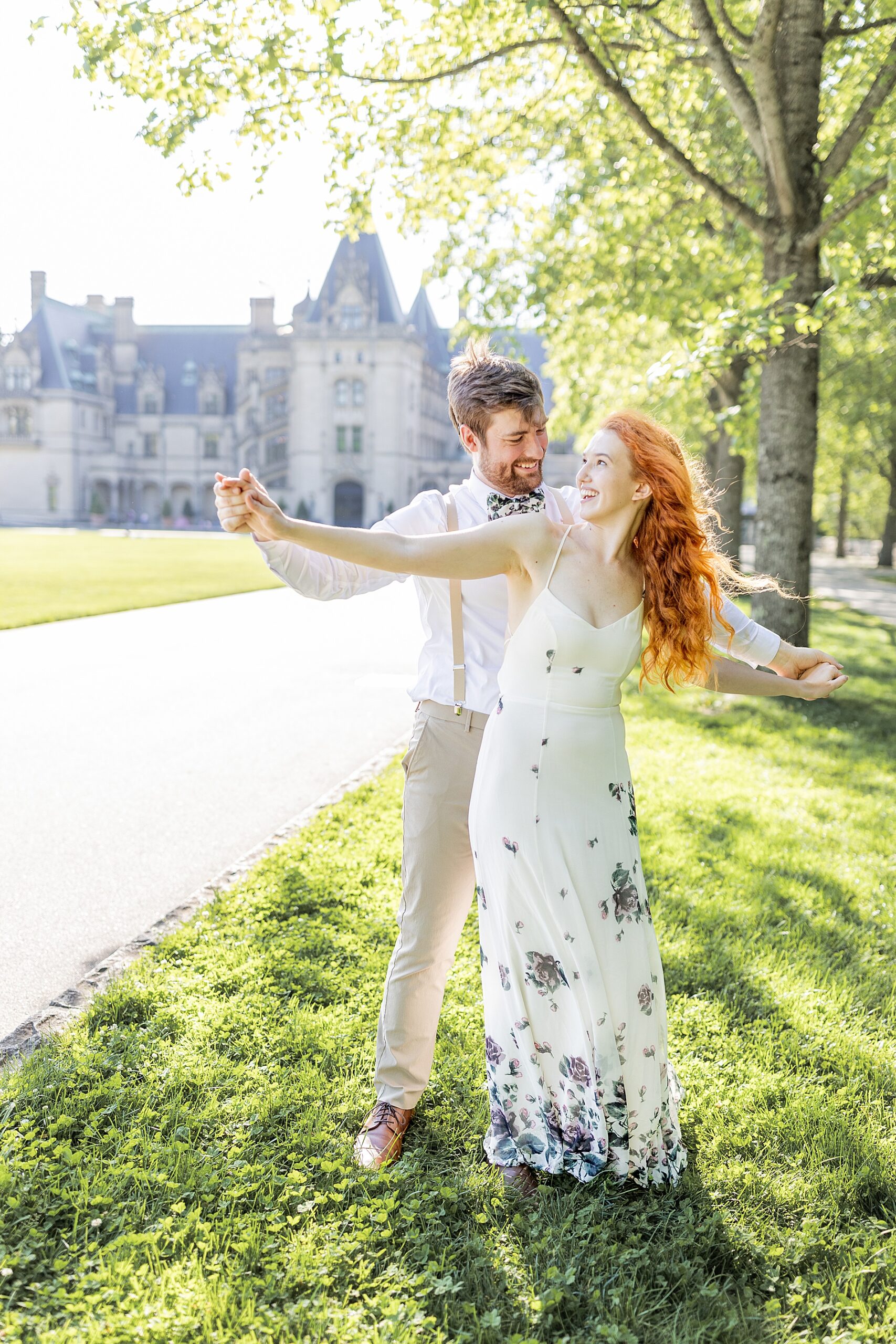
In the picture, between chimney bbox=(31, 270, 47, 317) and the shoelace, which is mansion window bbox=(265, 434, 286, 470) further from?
the shoelace

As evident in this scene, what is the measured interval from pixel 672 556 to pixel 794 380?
8230 mm

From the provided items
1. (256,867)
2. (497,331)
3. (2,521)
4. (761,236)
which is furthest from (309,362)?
(256,867)

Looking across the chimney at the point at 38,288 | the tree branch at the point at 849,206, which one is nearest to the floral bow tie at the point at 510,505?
the tree branch at the point at 849,206

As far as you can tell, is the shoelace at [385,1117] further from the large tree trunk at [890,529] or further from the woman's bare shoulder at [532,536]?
the large tree trunk at [890,529]

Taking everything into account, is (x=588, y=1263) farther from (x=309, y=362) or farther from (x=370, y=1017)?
(x=309, y=362)

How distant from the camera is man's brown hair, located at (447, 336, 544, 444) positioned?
289 centimetres

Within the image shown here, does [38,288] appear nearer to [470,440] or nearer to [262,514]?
[470,440]

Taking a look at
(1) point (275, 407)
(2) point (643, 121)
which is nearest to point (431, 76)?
(2) point (643, 121)

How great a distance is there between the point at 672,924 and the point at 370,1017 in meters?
1.62

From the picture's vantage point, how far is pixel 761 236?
33.3ft

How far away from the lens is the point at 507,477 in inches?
120

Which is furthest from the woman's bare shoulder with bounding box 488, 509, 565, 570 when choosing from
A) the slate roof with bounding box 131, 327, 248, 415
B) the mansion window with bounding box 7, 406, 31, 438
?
the mansion window with bounding box 7, 406, 31, 438

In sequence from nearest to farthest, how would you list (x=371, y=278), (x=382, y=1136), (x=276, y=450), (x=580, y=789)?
(x=580, y=789) < (x=382, y=1136) < (x=371, y=278) < (x=276, y=450)

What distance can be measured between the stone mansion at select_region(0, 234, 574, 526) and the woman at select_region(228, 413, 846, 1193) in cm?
6985
